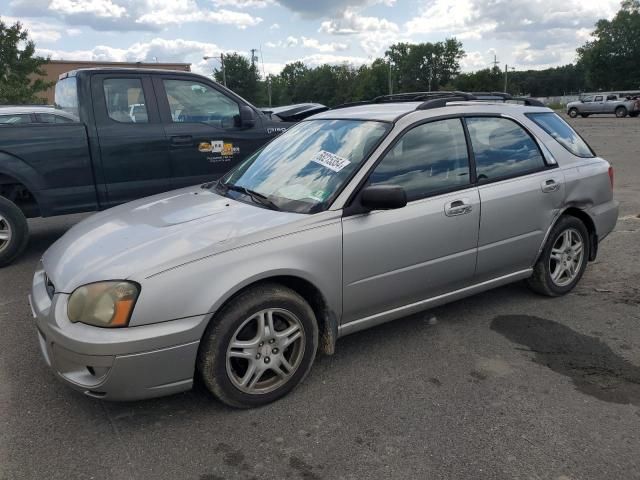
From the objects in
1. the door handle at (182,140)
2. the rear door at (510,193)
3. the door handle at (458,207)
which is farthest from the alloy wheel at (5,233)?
the rear door at (510,193)

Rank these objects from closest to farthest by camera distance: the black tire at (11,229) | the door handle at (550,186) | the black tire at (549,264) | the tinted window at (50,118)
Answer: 1. the door handle at (550,186)
2. the black tire at (549,264)
3. the black tire at (11,229)
4. the tinted window at (50,118)

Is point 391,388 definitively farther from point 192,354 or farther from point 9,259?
point 9,259

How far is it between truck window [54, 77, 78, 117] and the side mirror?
13.3ft

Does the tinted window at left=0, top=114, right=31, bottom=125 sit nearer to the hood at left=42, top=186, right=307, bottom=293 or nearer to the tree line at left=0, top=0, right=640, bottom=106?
the hood at left=42, top=186, right=307, bottom=293

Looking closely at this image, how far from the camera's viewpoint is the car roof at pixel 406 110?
3666 millimetres

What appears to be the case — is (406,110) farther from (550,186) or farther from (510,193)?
(550,186)

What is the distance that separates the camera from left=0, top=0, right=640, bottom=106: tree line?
8100cm

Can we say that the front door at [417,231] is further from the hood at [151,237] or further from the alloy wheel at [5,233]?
the alloy wheel at [5,233]

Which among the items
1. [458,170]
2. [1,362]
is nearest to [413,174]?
[458,170]

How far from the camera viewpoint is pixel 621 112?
35500mm

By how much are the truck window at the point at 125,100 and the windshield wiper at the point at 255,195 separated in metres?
2.59

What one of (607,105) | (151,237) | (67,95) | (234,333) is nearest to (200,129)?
(67,95)

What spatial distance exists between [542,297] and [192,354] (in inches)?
120

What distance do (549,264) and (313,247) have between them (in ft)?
7.51
